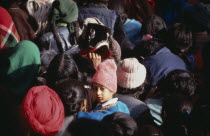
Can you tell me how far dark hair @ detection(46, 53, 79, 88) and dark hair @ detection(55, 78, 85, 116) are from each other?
0.28 metres

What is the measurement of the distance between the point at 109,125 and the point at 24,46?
1428 mm

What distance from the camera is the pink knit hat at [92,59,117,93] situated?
3.31 metres

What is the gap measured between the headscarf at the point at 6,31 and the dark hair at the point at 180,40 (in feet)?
5.56

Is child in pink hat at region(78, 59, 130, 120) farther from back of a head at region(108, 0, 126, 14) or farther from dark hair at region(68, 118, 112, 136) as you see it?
back of a head at region(108, 0, 126, 14)

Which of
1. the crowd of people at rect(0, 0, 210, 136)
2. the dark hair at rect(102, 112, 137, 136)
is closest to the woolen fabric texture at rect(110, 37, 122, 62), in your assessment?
the crowd of people at rect(0, 0, 210, 136)

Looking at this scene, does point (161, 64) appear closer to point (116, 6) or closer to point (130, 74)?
point (130, 74)

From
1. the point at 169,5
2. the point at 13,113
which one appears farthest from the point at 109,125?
the point at 169,5

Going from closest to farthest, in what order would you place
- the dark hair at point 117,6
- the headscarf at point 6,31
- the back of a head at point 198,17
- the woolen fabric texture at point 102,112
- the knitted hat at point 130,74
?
the woolen fabric texture at point 102,112 < the knitted hat at point 130,74 < the headscarf at point 6,31 < the back of a head at point 198,17 < the dark hair at point 117,6

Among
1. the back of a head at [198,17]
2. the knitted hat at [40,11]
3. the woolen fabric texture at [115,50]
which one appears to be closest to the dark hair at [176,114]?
the woolen fabric texture at [115,50]

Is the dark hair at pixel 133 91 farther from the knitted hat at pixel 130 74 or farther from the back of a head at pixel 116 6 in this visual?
the back of a head at pixel 116 6

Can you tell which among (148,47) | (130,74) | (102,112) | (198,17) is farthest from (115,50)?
(198,17)

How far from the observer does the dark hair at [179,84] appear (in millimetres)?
3451

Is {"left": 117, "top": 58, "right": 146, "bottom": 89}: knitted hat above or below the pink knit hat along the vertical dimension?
below

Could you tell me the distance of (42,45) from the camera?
13.9ft
